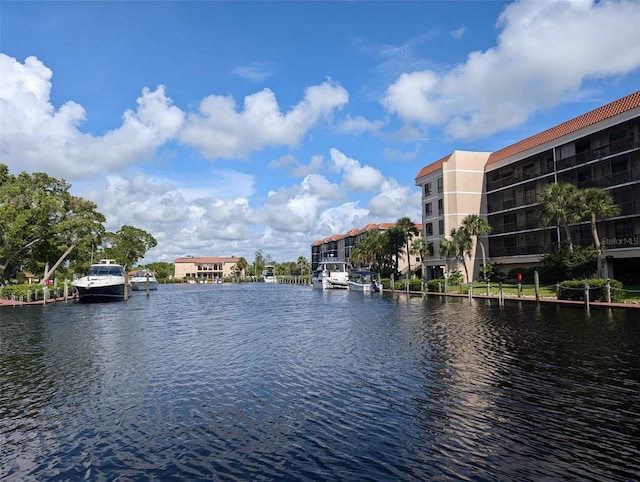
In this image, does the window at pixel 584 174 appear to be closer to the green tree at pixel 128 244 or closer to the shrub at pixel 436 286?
the shrub at pixel 436 286

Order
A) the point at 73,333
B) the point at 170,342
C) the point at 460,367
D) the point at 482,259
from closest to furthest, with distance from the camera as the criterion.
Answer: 1. the point at 460,367
2. the point at 170,342
3. the point at 73,333
4. the point at 482,259

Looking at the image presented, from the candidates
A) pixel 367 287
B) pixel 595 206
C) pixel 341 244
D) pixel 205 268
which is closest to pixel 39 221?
pixel 367 287

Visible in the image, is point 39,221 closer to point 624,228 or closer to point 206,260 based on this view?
point 624,228

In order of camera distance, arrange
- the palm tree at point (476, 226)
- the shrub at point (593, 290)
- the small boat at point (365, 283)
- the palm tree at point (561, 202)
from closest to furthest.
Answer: the shrub at point (593, 290) < the palm tree at point (561, 202) < the palm tree at point (476, 226) < the small boat at point (365, 283)

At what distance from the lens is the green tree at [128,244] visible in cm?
10216

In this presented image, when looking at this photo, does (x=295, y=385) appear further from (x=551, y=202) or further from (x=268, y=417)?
(x=551, y=202)

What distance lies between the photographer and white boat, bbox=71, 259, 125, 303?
4272 centimetres

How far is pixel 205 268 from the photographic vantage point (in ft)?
604

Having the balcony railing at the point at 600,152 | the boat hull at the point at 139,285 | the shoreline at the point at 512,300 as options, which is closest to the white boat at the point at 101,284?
the shoreline at the point at 512,300

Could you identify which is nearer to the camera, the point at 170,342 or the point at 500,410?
the point at 500,410

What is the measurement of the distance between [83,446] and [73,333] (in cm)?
1518

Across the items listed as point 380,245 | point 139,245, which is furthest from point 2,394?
point 139,245

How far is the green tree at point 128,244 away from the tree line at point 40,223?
41.7 metres

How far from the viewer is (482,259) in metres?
62.5
